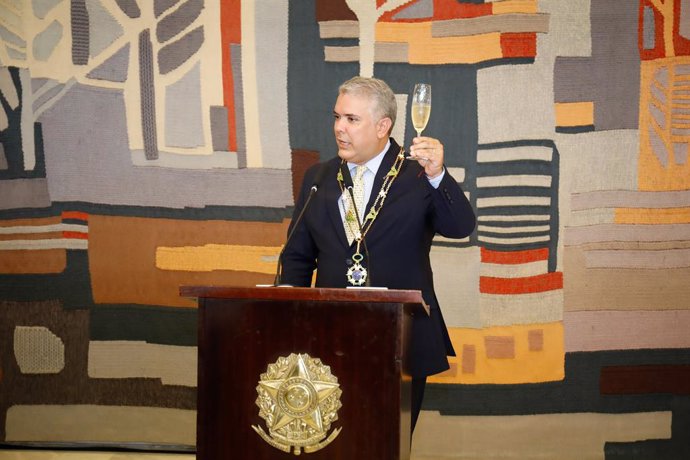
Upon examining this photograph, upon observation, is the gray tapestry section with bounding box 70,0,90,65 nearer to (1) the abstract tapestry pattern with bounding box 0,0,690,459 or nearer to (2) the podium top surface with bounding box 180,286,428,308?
(1) the abstract tapestry pattern with bounding box 0,0,690,459

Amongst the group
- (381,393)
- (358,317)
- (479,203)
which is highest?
(479,203)

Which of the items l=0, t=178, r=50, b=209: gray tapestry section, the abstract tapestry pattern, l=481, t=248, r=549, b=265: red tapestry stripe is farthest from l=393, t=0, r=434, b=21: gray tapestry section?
l=0, t=178, r=50, b=209: gray tapestry section

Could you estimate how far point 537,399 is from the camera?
3.97m

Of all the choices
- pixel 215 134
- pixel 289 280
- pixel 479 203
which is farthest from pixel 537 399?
pixel 215 134

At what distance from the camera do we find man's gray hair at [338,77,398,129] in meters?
2.65

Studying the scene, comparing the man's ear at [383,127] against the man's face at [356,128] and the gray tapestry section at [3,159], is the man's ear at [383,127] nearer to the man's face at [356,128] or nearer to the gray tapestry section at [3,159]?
the man's face at [356,128]

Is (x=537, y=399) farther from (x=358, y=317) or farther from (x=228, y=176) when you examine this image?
(x=358, y=317)

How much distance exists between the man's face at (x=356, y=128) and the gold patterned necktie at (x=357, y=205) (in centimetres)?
5

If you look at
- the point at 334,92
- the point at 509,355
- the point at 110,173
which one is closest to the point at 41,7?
the point at 110,173

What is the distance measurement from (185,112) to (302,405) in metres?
2.40

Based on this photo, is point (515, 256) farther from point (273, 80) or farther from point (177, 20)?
point (177, 20)

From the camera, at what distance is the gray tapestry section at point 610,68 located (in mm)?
3941

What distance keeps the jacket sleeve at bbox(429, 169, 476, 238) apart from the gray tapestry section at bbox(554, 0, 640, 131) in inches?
66.3

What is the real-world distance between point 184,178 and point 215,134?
266mm
